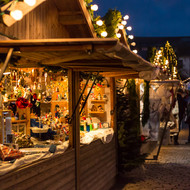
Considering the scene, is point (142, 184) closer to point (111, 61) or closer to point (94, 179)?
point (94, 179)

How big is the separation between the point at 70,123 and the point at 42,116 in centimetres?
197

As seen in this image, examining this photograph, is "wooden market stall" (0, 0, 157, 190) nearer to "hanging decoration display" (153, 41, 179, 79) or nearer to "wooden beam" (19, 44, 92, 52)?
"wooden beam" (19, 44, 92, 52)

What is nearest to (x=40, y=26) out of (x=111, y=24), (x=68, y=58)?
(x=68, y=58)

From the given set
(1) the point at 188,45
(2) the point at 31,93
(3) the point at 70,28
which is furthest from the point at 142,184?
(1) the point at 188,45

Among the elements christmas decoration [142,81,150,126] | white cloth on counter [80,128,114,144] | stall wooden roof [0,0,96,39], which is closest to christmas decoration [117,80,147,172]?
white cloth on counter [80,128,114,144]

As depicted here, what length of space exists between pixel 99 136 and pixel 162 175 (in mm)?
2746

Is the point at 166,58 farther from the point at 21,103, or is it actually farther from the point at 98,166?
the point at 21,103

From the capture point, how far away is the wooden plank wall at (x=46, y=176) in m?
4.42

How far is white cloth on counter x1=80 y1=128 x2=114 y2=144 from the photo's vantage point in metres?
6.87

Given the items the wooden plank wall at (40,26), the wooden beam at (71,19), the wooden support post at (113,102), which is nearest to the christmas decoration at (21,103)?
the wooden plank wall at (40,26)

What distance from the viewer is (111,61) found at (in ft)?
17.0

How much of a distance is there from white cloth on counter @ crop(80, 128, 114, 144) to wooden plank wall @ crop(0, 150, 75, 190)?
0.77 m

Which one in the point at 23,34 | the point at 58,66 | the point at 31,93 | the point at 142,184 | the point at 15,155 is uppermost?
the point at 23,34

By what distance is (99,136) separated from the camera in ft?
25.1
